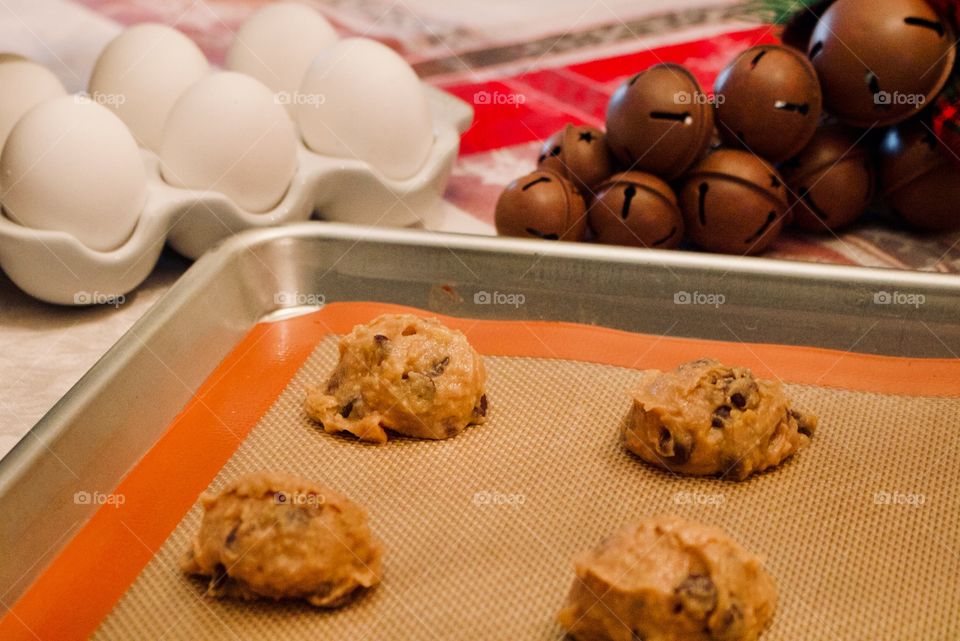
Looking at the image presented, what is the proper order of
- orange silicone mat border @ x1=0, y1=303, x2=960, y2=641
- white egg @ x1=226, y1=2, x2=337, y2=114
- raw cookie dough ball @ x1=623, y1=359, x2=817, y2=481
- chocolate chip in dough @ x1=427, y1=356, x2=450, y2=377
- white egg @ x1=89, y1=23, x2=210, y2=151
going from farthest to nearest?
white egg @ x1=226, y1=2, x2=337, y2=114 < white egg @ x1=89, y1=23, x2=210, y2=151 < chocolate chip in dough @ x1=427, y1=356, x2=450, y2=377 < raw cookie dough ball @ x1=623, y1=359, x2=817, y2=481 < orange silicone mat border @ x1=0, y1=303, x2=960, y2=641

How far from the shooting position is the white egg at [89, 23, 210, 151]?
7.54 ft

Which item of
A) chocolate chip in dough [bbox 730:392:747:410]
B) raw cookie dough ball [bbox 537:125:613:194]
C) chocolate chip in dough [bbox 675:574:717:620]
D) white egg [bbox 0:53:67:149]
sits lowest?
chocolate chip in dough [bbox 675:574:717:620]

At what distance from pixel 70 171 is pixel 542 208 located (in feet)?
2.97

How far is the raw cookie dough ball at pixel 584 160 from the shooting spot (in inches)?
86.0

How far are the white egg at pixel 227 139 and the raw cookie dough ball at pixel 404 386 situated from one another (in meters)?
0.56

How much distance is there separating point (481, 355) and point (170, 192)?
75cm

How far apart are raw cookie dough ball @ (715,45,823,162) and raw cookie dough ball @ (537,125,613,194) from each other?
0.83 feet

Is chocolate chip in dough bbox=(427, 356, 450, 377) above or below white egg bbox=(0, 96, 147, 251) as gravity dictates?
below

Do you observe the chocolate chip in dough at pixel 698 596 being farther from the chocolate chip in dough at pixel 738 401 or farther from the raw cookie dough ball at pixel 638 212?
the raw cookie dough ball at pixel 638 212

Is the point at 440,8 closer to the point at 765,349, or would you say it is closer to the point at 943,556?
the point at 765,349

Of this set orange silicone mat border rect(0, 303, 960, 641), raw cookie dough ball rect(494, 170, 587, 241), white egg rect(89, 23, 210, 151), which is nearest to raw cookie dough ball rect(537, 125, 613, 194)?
raw cookie dough ball rect(494, 170, 587, 241)

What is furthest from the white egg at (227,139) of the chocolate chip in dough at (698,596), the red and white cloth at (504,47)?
the chocolate chip in dough at (698,596)

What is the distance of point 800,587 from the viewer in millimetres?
1414

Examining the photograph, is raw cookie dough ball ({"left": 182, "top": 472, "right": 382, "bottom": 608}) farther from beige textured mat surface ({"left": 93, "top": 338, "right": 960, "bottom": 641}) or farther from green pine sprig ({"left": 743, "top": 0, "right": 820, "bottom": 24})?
green pine sprig ({"left": 743, "top": 0, "right": 820, "bottom": 24})
